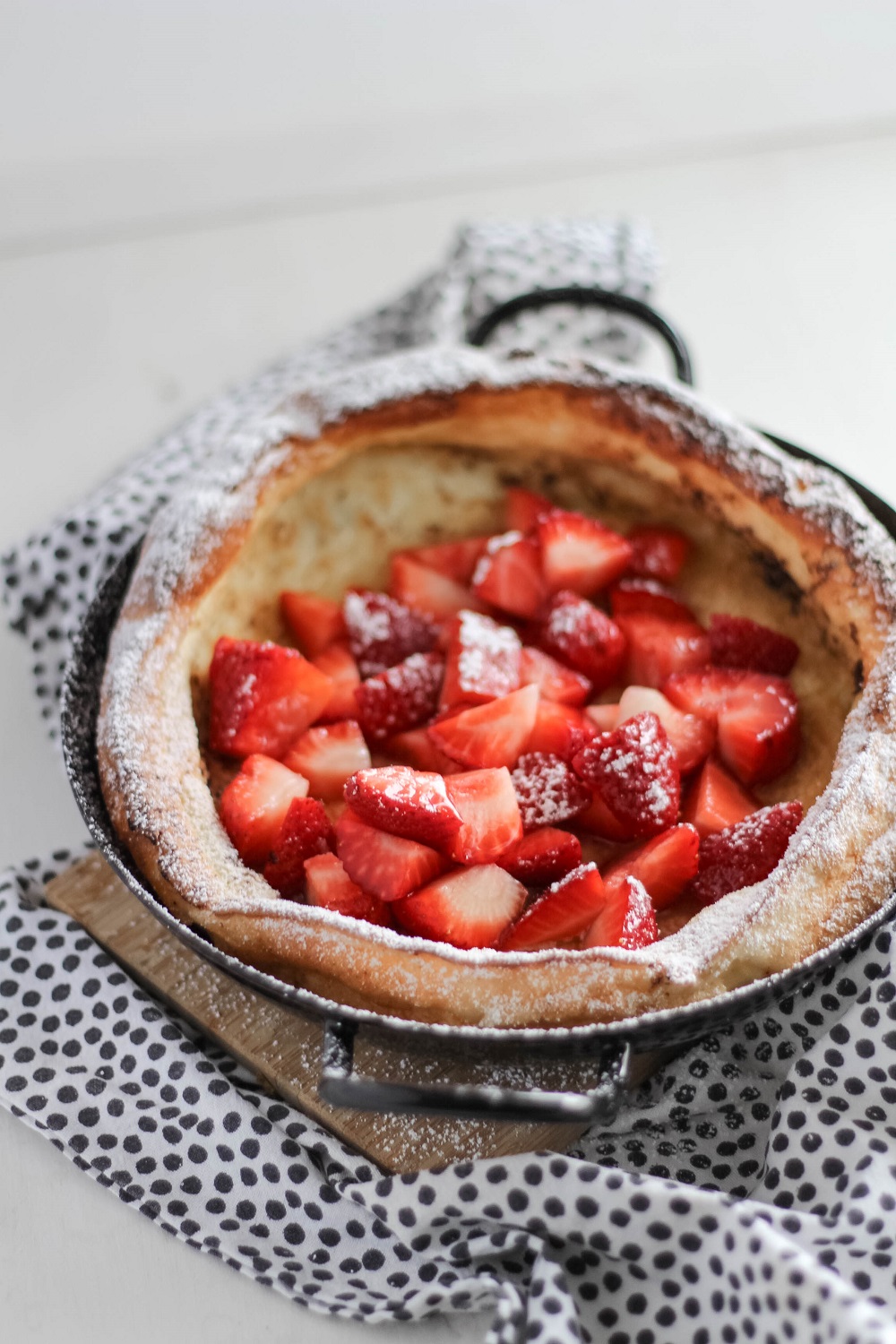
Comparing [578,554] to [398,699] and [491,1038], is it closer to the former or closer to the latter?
[398,699]

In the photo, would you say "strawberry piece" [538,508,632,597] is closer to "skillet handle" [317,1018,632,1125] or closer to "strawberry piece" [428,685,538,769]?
"strawberry piece" [428,685,538,769]

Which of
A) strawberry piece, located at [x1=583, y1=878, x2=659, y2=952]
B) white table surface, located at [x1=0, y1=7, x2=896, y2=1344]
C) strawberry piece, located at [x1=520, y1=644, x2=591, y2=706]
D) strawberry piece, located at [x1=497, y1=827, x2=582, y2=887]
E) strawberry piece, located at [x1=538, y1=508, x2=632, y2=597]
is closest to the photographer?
strawberry piece, located at [x1=583, y1=878, x2=659, y2=952]

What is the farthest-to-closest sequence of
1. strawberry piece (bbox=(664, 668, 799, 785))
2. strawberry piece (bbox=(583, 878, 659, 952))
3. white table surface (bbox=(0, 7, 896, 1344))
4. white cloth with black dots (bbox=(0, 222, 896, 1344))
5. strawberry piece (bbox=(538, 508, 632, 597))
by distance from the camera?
white table surface (bbox=(0, 7, 896, 1344)), strawberry piece (bbox=(538, 508, 632, 597)), strawberry piece (bbox=(664, 668, 799, 785)), strawberry piece (bbox=(583, 878, 659, 952)), white cloth with black dots (bbox=(0, 222, 896, 1344))

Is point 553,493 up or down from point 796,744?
up

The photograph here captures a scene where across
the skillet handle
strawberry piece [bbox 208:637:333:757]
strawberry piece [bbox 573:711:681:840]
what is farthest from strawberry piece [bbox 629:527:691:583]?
the skillet handle

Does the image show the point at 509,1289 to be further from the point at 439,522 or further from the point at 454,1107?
the point at 439,522

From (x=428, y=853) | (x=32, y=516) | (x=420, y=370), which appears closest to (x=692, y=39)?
(x=420, y=370)

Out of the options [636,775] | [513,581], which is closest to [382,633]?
[513,581]

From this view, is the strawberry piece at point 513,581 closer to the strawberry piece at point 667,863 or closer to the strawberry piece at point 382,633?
the strawberry piece at point 382,633
